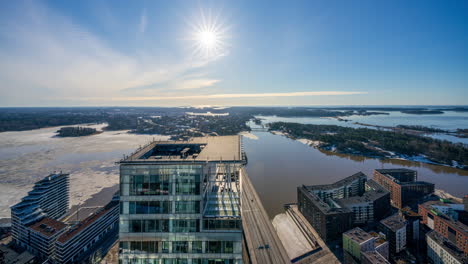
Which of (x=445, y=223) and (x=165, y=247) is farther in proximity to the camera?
(x=445, y=223)

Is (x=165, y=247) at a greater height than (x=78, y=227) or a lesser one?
greater

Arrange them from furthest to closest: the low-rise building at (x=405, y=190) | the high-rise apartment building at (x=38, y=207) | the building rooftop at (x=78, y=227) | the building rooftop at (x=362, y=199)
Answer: the low-rise building at (x=405, y=190)
the building rooftop at (x=362, y=199)
the high-rise apartment building at (x=38, y=207)
the building rooftop at (x=78, y=227)

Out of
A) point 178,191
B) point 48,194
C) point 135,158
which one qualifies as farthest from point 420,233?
point 48,194

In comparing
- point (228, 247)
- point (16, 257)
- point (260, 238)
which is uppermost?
point (228, 247)

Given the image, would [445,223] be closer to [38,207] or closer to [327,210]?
[327,210]

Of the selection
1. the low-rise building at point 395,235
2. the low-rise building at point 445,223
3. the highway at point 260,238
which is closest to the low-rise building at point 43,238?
the highway at point 260,238

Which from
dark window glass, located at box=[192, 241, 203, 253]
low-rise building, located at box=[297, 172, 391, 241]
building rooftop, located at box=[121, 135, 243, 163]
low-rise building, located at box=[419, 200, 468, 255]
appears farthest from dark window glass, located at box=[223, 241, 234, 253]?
low-rise building, located at box=[419, 200, 468, 255]

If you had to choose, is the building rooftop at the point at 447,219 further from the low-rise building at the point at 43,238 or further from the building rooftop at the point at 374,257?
the low-rise building at the point at 43,238

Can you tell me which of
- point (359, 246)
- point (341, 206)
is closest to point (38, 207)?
point (359, 246)
